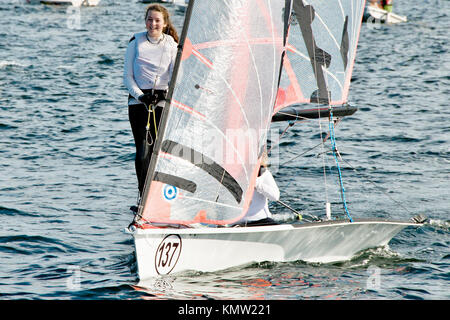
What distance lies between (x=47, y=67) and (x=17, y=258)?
13188 millimetres

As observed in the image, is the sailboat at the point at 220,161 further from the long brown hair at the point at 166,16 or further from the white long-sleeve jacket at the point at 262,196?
the long brown hair at the point at 166,16

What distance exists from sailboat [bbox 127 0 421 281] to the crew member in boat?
2.20 feet

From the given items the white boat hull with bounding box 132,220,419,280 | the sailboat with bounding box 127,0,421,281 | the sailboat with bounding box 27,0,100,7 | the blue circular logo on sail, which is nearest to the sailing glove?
the sailboat with bounding box 127,0,421,281

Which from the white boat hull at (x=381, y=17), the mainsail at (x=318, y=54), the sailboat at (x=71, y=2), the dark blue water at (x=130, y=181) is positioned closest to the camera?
the dark blue water at (x=130, y=181)

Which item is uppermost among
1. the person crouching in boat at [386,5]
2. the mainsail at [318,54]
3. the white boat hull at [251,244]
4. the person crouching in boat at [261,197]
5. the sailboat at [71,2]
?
the sailboat at [71,2]

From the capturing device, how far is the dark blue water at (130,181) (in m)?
6.96

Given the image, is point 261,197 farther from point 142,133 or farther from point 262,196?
point 142,133

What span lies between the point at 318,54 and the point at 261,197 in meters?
2.19

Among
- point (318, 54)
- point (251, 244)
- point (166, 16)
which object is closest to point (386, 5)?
point (318, 54)

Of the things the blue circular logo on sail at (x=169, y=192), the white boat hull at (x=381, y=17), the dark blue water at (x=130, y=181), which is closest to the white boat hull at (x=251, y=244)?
the dark blue water at (x=130, y=181)

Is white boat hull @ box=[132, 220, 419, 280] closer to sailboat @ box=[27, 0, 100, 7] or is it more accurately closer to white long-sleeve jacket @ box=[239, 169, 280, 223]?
white long-sleeve jacket @ box=[239, 169, 280, 223]

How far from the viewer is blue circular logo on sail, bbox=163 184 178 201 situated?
678 cm
